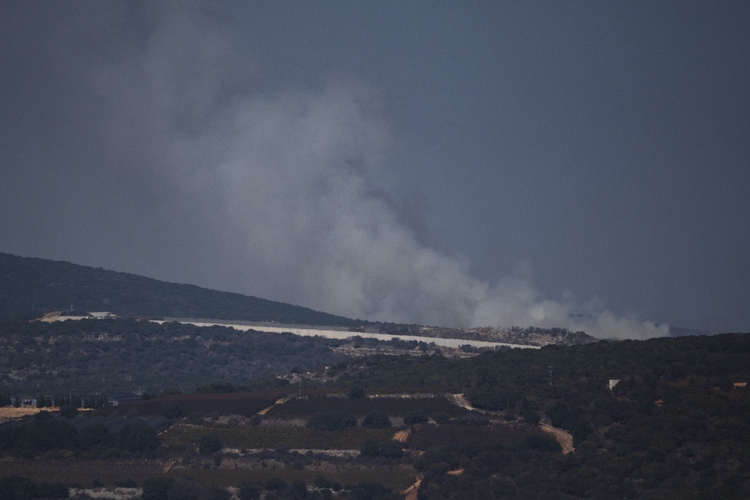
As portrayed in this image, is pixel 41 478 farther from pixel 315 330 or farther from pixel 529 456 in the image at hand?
pixel 315 330

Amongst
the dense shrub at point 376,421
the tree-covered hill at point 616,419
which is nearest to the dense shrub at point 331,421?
the dense shrub at point 376,421

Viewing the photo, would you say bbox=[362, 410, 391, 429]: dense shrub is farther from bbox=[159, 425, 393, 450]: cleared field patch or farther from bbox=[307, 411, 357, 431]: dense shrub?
bbox=[159, 425, 393, 450]: cleared field patch

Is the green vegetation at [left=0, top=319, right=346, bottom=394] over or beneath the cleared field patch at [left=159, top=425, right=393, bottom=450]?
over

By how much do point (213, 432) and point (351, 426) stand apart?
10885mm

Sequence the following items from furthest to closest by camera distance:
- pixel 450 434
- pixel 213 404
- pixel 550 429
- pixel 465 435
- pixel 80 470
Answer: pixel 213 404
pixel 550 429
pixel 450 434
pixel 465 435
pixel 80 470

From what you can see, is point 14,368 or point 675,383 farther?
point 14,368

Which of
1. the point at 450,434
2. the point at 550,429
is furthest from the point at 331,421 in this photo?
the point at 550,429

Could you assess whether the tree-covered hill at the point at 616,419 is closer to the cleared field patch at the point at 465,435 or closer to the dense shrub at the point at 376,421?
the cleared field patch at the point at 465,435

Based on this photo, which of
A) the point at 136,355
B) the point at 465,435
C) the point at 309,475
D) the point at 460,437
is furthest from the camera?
the point at 136,355

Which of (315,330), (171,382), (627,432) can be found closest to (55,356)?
(171,382)

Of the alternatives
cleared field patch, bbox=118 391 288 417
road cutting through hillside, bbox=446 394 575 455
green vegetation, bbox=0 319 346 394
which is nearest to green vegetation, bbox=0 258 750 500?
cleared field patch, bbox=118 391 288 417

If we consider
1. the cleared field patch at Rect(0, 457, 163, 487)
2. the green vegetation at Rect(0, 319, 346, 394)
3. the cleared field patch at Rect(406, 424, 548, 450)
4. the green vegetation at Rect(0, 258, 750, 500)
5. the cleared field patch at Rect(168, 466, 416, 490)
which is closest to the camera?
the green vegetation at Rect(0, 258, 750, 500)

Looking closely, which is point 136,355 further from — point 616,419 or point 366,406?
point 616,419

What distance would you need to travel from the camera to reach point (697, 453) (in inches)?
2276
